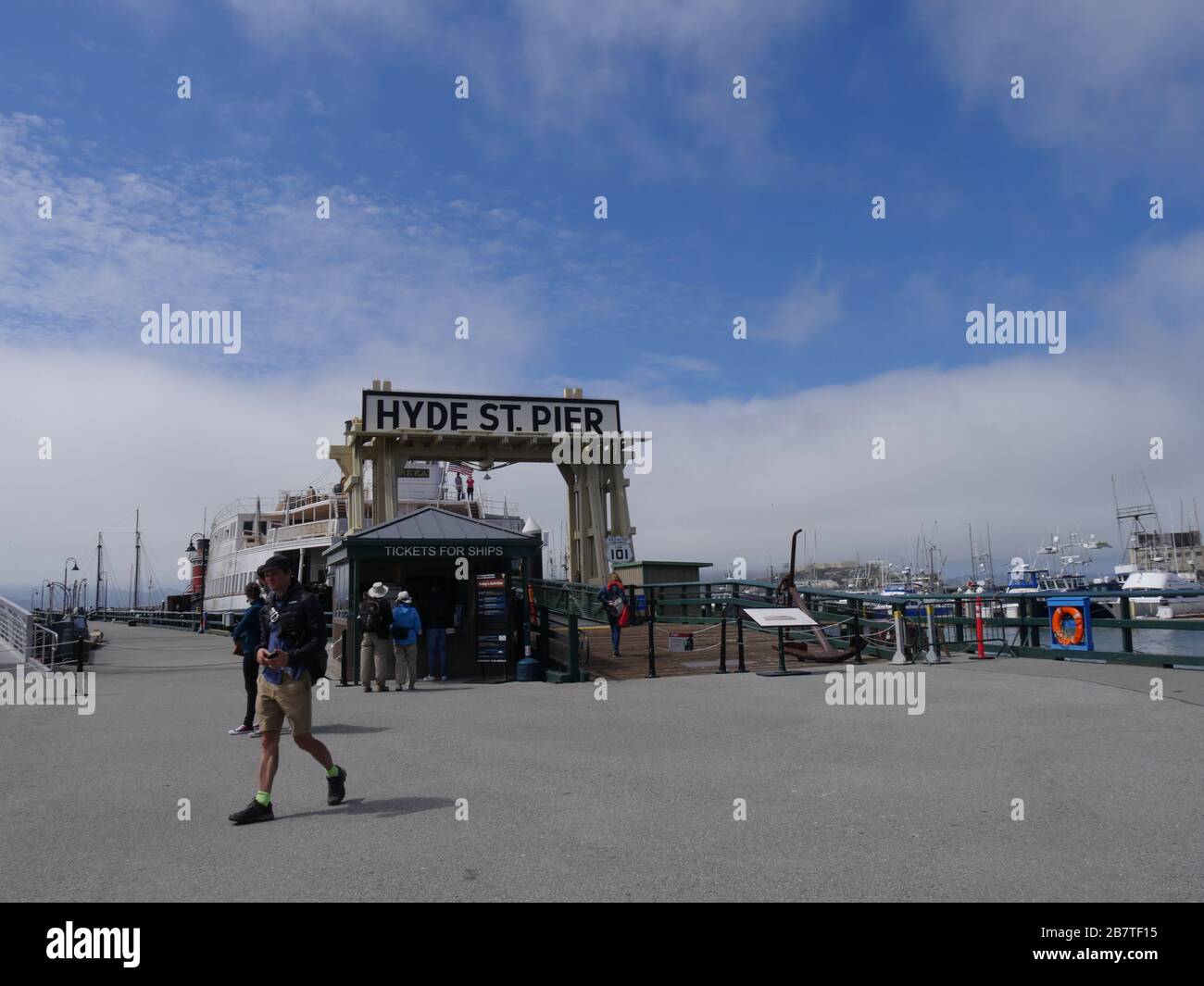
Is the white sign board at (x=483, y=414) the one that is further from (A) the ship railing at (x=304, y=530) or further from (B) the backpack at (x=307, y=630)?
(B) the backpack at (x=307, y=630)

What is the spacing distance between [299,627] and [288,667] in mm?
291

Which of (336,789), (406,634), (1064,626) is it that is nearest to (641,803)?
(336,789)

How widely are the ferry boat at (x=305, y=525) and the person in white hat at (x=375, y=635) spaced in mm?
22077

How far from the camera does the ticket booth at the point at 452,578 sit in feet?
53.1

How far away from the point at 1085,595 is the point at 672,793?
12250 millimetres

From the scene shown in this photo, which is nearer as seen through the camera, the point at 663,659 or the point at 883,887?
the point at 883,887

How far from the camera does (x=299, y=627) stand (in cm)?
699

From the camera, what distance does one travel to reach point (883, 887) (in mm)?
4949

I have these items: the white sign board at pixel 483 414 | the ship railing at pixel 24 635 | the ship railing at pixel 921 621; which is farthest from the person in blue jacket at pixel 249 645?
the white sign board at pixel 483 414

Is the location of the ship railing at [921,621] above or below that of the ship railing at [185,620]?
above

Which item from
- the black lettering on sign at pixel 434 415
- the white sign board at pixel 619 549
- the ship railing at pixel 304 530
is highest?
the black lettering on sign at pixel 434 415
